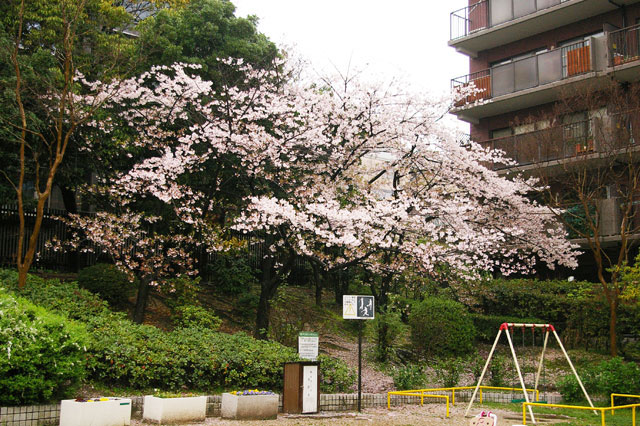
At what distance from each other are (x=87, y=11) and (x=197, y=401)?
45.7 ft

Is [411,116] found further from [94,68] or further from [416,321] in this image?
[94,68]

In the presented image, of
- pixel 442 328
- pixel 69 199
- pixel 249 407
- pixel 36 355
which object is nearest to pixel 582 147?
pixel 442 328

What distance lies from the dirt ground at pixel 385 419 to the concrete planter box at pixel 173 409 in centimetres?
18

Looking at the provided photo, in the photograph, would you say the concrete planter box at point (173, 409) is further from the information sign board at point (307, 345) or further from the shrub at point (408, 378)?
the shrub at point (408, 378)

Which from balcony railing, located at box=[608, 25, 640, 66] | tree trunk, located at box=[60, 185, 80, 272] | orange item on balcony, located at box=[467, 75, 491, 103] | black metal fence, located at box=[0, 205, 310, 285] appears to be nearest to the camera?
black metal fence, located at box=[0, 205, 310, 285]

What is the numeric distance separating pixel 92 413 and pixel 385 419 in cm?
525

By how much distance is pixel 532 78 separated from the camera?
23219 millimetres

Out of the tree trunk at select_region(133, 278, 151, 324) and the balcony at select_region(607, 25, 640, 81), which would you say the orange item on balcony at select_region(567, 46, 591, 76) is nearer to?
the balcony at select_region(607, 25, 640, 81)

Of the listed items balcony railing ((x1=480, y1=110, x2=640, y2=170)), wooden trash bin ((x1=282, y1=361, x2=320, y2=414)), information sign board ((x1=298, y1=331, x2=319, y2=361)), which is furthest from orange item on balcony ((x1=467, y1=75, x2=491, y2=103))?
wooden trash bin ((x1=282, y1=361, x2=320, y2=414))

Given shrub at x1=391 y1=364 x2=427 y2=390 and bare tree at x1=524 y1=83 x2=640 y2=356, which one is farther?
bare tree at x1=524 y1=83 x2=640 y2=356

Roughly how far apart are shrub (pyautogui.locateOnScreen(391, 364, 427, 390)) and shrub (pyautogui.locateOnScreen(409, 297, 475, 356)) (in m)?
1.37

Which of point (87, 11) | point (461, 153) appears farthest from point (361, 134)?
point (87, 11)

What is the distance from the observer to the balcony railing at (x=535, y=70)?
72.0ft

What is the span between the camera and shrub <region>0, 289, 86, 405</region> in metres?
8.78
